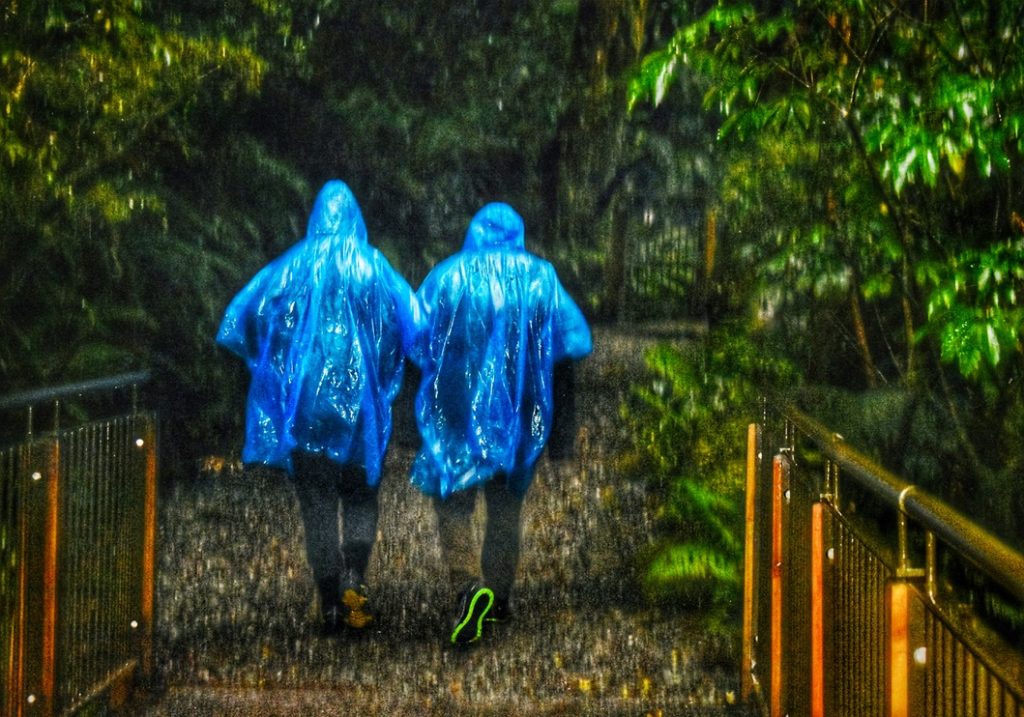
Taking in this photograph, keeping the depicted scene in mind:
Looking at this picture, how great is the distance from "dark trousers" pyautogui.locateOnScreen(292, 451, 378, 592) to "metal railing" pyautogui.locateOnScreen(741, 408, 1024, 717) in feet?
6.42

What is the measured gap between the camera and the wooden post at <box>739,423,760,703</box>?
179 inches

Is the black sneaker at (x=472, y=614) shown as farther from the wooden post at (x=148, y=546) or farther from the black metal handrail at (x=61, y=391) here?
the black metal handrail at (x=61, y=391)

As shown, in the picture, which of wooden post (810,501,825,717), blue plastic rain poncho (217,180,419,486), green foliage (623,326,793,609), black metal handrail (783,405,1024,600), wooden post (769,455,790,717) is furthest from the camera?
green foliage (623,326,793,609)

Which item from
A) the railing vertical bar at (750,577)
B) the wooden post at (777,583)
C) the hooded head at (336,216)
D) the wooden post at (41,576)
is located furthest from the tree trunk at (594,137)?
the wooden post at (41,576)

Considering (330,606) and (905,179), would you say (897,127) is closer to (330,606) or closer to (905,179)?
(905,179)

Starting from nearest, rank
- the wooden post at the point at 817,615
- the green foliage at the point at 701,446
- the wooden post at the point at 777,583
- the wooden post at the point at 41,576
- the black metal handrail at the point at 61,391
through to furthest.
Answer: the wooden post at the point at 817,615
the black metal handrail at the point at 61,391
the wooden post at the point at 41,576
the wooden post at the point at 777,583
the green foliage at the point at 701,446

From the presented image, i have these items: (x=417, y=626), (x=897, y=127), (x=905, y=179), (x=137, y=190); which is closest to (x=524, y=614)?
(x=417, y=626)

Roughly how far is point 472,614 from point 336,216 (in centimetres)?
198

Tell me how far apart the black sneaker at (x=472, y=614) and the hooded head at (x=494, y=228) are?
1.67 metres

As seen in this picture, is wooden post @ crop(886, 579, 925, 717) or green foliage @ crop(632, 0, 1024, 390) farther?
green foliage @ crop(632, 0, 1024, 390)

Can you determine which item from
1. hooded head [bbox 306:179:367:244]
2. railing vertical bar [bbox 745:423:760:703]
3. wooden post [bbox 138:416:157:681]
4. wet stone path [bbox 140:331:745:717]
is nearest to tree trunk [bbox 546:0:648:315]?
wet stone path [bbox 140:331:745:717]

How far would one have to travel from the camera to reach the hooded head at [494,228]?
563 centimetres

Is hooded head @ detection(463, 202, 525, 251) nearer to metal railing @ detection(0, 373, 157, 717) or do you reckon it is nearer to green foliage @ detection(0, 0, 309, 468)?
metal railing @ detection(0, 373, 157, 717)

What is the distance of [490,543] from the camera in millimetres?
5426
